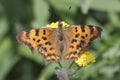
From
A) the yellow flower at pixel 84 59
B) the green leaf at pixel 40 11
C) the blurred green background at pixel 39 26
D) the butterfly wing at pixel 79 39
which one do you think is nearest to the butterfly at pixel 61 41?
the butterfly wing at pixel 79 39

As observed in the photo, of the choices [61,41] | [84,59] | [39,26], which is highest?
[39,26]

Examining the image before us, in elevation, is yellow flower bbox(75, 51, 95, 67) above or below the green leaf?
below

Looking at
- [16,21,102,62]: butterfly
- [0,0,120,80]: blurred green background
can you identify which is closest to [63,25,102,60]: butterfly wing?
[16,21,102,62]: butterfly

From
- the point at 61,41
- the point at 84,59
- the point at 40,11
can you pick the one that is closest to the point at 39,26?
the point at 40,11

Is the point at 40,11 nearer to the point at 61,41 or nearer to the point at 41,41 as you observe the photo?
the point at 61,41

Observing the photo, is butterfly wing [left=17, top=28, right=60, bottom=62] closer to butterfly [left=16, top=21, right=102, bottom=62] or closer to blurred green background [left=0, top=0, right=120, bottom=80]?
butterfly [left=16, top=21, right=102, bottom=62]

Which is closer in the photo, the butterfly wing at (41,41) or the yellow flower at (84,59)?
the butterfly wing at (41,41)

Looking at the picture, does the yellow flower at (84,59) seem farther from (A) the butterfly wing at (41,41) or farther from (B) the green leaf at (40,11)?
(B) the green leaf at (40,11)
